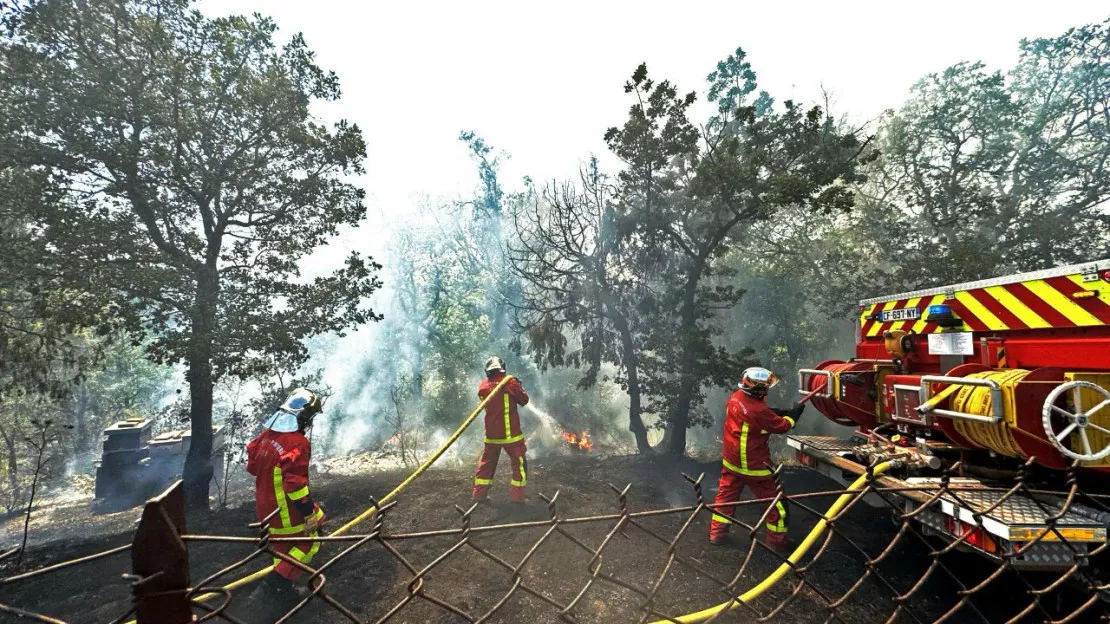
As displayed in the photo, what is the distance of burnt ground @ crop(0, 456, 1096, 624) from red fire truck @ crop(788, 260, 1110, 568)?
84 centimetres

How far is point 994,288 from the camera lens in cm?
443

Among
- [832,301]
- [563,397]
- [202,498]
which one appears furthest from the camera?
[563,397]

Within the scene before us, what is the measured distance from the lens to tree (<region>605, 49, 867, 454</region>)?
359 inches

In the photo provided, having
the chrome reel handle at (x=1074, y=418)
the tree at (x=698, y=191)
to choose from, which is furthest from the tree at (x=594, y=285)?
the chrome reel handle at (x=1074, y=418)

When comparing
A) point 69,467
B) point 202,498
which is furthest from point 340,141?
point 69,467

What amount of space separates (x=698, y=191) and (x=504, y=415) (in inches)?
239

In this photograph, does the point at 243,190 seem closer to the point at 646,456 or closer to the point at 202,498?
the point at 202,498

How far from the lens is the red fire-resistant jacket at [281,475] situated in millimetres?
4250

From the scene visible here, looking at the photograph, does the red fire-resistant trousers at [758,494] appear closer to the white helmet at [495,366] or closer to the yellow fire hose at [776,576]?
the yellow fire hose at [776,576]

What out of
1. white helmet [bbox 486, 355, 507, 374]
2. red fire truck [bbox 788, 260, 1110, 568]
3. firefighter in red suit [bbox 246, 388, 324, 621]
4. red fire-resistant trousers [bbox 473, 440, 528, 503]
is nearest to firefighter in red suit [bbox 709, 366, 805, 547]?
red fire truck [bbox 788, 260, 1110, 568]

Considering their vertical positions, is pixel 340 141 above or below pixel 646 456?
above

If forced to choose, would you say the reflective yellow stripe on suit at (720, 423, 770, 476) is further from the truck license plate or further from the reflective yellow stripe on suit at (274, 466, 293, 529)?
the reflective yellow stripe on suit at (274, 466, 293, 529)

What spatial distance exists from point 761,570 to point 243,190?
1020 centimetres

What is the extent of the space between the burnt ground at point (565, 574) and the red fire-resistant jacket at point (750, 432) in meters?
0.96
